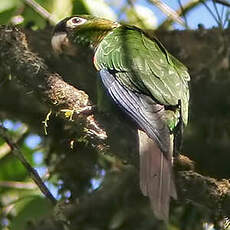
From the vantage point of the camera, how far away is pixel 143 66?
337cm

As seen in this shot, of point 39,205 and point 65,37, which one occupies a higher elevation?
point 65,37

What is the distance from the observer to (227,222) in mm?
3232

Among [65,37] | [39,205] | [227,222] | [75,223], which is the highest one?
[65,37]

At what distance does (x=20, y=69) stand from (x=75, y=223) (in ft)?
4.53

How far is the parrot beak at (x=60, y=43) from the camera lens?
154 inches

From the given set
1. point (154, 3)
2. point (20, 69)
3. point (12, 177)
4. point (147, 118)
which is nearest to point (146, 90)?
point (147, 118)

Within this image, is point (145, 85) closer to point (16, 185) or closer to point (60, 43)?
point (60, 43)

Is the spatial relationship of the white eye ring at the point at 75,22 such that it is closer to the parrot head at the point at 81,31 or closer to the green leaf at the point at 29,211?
the parrot head at the point at 81,31

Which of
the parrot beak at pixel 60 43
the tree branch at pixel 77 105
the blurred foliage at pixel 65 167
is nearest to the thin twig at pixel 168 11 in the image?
the blurred foliage at pixel 65 167

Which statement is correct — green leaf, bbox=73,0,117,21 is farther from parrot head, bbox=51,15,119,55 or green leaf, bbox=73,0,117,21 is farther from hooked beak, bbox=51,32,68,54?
hooked beak, bbox=51,32,68,54

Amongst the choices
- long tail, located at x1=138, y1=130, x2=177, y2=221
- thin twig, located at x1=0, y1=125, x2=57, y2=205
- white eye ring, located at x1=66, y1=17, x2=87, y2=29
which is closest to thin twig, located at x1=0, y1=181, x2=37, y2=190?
thin twig, located at x1=0, y1=125, x2=57, y2=205

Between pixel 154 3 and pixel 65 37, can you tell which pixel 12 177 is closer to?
pixel 65 37

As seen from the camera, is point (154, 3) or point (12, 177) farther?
point (12, 177)

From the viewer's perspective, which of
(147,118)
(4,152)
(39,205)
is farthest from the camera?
(4,152)
